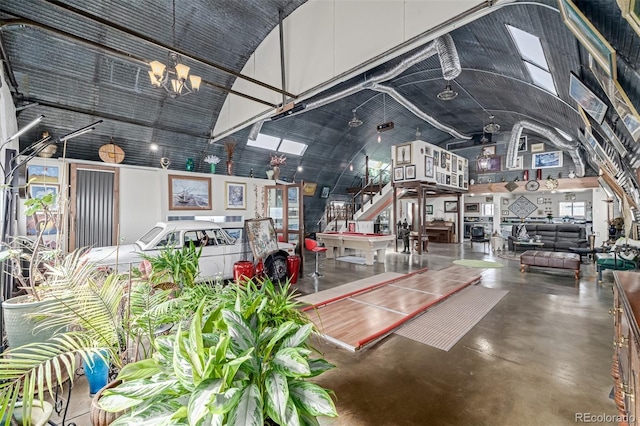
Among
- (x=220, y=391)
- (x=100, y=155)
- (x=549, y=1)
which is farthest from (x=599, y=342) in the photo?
(x=100, y=155)

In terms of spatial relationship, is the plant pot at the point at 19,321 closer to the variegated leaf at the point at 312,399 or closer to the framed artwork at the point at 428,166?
the variegated leaf at the point at 312,399

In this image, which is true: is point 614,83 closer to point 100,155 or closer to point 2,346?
point 2,346

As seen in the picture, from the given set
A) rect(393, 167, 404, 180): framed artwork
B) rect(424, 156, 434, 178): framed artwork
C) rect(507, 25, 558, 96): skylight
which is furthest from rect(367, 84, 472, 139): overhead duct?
rect(507, 25, 558, 96): skylight

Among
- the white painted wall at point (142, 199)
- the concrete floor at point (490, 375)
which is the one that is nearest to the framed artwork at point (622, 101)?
the concrete floor at point (490, 375)

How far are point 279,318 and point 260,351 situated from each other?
0.26 m

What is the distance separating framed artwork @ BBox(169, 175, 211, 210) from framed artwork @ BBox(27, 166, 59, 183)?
7.37 ft

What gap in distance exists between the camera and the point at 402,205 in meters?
15.9

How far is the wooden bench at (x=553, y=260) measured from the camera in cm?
614

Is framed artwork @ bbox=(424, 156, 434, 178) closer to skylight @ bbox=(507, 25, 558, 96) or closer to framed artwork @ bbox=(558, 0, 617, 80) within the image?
skylight @ bbox=(507, 25, 558, 96)

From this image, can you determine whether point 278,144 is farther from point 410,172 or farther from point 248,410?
point 248,410

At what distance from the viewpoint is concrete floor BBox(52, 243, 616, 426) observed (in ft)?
6.77

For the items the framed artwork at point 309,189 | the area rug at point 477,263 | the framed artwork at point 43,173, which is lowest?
the area rug at point 477,263

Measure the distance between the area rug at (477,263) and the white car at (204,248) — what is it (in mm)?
5335

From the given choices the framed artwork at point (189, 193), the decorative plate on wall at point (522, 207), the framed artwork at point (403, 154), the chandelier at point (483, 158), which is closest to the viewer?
the framed artwork at point (189, 193)
